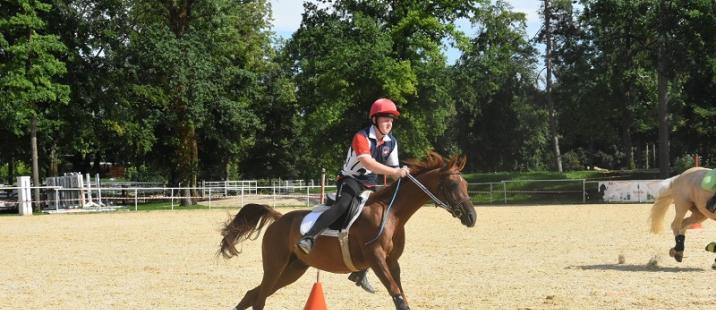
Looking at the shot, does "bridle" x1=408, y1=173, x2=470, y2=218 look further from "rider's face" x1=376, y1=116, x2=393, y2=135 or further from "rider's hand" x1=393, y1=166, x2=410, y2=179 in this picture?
"rider's face" x1=376, y1=116, x2=393, y2=135

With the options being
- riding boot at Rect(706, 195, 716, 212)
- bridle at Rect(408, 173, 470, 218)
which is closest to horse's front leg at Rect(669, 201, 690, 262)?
riding boot at Rect(706, 195, 716, 212)

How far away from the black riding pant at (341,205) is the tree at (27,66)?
3094cm

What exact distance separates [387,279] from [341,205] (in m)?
0.89

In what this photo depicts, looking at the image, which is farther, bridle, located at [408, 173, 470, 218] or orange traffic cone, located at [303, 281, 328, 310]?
orange traffic cone, located at [303, 281, 328, 310]

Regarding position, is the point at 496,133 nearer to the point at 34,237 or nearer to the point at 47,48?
the point at 47,48

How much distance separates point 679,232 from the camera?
516 inches

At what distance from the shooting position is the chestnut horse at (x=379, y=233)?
7.33m

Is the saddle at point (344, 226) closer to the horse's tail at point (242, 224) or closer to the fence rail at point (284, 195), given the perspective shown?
the horse's tail at point (242, 224)

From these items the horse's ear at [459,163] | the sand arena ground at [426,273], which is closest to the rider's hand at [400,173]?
the horse's ear at [459,163]

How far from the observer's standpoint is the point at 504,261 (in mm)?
14094

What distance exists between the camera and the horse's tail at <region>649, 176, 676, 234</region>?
13977 millimetres

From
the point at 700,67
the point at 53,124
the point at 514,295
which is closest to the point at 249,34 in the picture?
the point at 53,124

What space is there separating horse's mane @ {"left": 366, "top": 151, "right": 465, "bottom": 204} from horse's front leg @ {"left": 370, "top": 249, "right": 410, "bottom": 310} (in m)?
0.63

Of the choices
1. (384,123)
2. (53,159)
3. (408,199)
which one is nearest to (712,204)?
(408,199)
